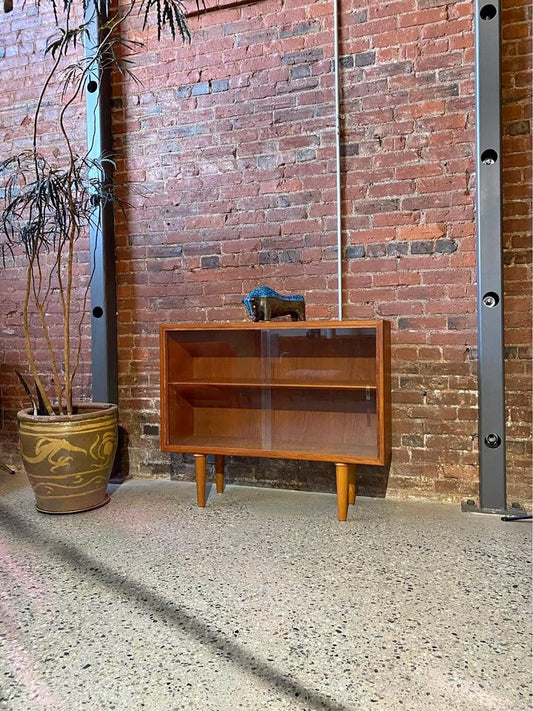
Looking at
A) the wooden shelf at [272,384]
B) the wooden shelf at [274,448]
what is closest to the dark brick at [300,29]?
the wooden shelf at [272,384]

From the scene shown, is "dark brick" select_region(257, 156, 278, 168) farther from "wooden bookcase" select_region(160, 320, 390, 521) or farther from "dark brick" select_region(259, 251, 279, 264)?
"wooden bookcase" select_region(160, 320, 390, 521)

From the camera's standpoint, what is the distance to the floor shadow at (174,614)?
1330 mm

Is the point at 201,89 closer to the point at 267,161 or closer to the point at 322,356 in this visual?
the point at 267,161

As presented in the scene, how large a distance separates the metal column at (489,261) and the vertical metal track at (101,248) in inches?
82.8

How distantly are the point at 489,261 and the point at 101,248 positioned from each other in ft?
7.15

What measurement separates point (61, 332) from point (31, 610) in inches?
81.5

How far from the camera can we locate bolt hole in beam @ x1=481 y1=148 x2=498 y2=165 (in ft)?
8.29

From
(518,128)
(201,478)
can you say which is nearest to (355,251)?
(518,128)

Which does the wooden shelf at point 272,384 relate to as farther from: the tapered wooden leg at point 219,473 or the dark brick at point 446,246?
the dark brick at point 446,246

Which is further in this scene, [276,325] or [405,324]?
[405,324]

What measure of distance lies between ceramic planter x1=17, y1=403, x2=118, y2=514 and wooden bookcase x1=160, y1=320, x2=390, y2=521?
13.4 inches

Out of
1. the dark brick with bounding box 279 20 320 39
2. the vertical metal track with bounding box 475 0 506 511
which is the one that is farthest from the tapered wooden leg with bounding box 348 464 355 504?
the dark brick with bounding box 279 20 320 39

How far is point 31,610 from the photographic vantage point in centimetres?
173

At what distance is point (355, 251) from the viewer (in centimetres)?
286
